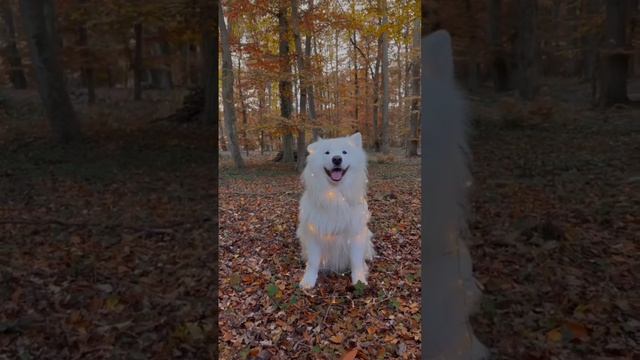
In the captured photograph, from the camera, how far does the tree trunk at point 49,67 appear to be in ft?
6.28

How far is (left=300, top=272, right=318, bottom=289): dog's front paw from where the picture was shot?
2166 millimetres

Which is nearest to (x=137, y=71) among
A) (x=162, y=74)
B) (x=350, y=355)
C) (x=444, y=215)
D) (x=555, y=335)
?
(x=162, y=74)

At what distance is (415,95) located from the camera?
6.79ft

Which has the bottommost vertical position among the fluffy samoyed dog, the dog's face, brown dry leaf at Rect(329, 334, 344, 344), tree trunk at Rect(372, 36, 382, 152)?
brown dry leaf at Rect(329, 334, 344, 344)

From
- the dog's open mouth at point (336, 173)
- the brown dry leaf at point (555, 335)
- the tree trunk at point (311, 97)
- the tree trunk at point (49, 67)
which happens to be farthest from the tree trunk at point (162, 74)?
the brown dry leaf at point (555, 335)

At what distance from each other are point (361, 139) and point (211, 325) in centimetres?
113

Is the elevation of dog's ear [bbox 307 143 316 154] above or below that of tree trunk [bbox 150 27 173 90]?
below

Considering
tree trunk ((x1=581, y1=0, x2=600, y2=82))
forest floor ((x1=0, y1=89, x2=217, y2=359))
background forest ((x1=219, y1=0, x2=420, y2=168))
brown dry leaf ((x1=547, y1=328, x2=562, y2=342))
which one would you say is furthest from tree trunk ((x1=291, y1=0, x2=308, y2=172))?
brown dry leaf ((x1=547, y1=328, x2=562, y2=342))

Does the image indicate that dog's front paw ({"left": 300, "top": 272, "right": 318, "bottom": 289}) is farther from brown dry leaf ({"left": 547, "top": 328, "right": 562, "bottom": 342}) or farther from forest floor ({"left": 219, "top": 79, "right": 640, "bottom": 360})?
brown dry leaf ({"left": 547, "top": 328, "right": 562, "bottom": 342})

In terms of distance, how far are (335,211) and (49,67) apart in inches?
56.9

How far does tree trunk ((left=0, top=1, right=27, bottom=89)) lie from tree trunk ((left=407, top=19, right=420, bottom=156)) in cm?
173

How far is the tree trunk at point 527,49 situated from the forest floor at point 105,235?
4.49ft

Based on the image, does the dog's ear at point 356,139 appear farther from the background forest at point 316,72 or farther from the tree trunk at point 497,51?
the tree trunk at point 497,51

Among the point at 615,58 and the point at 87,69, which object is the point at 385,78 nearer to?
A: the point at 615,58
